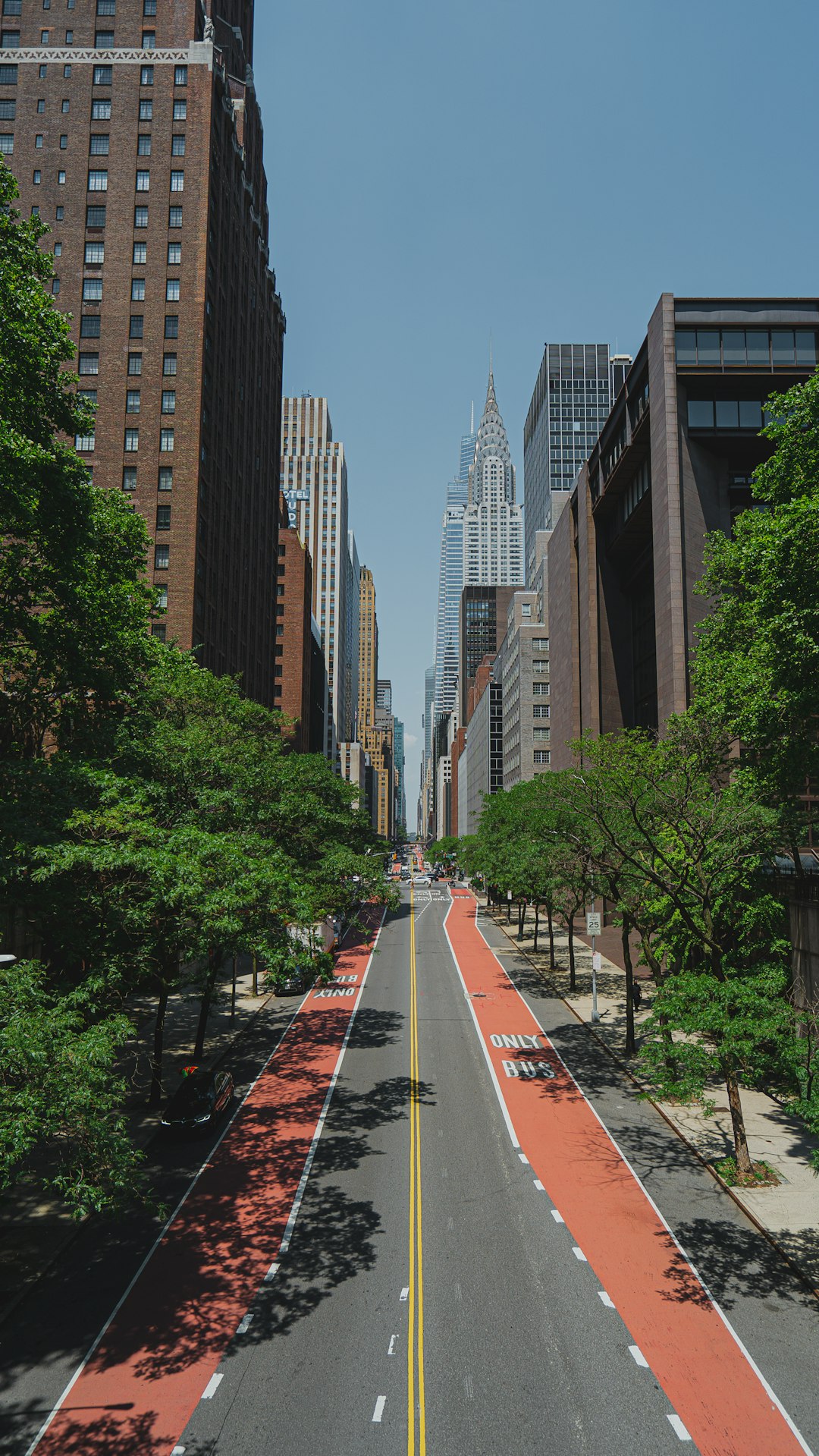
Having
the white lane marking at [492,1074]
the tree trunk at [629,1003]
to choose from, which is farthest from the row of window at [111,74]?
the tree trunk at [629,1003]

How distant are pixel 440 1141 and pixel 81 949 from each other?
33.8 feet

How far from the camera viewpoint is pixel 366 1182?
17.4 meters

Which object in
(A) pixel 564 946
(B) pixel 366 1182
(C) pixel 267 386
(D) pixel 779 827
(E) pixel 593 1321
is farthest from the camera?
(C) pixel 267 386

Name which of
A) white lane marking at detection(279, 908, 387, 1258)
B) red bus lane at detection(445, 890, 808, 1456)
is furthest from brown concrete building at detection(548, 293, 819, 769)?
white lane marking at detection(279, 908, 387, 1258)

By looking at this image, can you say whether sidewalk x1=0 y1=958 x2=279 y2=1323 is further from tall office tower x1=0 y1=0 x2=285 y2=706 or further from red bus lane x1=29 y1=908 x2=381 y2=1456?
tall office tower x1=0 y1=0 x2=285 y2=706

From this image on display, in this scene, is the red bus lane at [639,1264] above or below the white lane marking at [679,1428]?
below

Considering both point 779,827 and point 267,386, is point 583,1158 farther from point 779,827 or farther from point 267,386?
point 267,386

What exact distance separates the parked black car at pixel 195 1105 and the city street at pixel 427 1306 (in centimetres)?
80

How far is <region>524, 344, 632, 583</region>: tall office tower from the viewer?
150500 mm

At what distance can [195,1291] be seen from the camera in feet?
43.5

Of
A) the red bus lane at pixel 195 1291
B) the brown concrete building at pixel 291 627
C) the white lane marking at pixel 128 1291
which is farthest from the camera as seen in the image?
the brown concrete building at pixel 291 627

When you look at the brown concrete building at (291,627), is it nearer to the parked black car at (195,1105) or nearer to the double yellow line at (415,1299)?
the parked black car at (195,1105)

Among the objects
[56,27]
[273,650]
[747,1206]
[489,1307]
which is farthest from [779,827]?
[56,27]

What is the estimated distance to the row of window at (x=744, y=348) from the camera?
4112 cm
